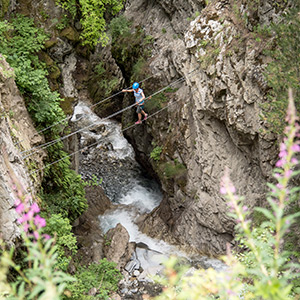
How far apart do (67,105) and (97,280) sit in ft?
19.1

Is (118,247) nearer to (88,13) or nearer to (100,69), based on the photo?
(88,13)

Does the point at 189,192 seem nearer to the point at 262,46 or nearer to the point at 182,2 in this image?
the point at 262,46

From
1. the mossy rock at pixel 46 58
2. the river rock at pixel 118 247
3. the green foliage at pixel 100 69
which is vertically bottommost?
the river rock at pixel 118 247

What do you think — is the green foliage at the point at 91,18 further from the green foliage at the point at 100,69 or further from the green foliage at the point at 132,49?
the green foliage at the point at 100,69

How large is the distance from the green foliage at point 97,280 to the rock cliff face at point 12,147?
7.90 feet

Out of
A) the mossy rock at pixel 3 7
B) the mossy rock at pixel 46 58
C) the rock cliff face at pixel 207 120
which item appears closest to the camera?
the rock cliff face at pixel 207 120

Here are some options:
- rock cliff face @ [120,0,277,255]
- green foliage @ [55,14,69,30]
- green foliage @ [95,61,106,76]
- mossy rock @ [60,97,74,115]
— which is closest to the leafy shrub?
rock cliff face @ [120,0,277,255]

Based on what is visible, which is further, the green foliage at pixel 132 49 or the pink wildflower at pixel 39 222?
the green foliage at pixel 132 49

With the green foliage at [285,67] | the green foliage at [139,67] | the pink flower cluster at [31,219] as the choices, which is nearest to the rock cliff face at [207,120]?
the green foliage at [139,67]

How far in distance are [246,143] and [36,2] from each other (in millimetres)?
8082

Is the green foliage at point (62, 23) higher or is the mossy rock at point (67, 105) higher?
the green foliage at point (62, 23)

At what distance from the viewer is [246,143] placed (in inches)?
326

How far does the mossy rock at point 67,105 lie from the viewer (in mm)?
10383

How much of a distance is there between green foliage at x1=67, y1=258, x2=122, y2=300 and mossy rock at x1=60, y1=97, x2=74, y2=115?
16.9 feet
